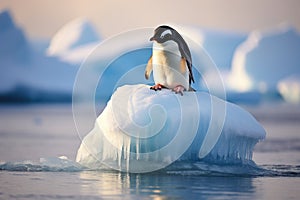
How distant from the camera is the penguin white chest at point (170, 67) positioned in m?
16.9

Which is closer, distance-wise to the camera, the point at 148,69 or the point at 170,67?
the point at 170,67

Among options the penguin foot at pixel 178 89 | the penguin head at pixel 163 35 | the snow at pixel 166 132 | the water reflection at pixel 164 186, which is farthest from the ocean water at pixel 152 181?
the penguin head at pixel 163 35

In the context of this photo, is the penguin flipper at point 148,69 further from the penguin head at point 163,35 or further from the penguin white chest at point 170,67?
the penguin head at point 163,35

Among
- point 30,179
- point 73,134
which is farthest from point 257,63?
point 30,179

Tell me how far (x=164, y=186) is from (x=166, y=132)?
1629 millimetres

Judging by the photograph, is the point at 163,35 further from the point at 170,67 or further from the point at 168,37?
the point at 170,67

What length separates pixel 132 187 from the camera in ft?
48.0

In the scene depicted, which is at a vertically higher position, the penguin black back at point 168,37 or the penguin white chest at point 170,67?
the penguin black back at point 168,37

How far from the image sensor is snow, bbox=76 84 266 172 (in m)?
16.0

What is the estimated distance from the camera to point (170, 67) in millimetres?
16969

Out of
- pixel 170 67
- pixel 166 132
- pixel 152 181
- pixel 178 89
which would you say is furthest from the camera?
pixel 170 67

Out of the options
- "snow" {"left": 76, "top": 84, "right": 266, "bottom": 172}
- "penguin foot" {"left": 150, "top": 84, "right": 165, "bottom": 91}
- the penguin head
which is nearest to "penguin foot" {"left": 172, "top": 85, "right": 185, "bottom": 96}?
→ "snow" {"left": 76, "top": 84, "right": 266, "bottom": 172}

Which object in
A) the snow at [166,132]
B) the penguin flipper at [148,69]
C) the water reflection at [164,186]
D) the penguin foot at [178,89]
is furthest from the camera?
the penguin flipper at [148,69]

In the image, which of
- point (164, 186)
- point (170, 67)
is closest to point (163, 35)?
point (170, 67)
